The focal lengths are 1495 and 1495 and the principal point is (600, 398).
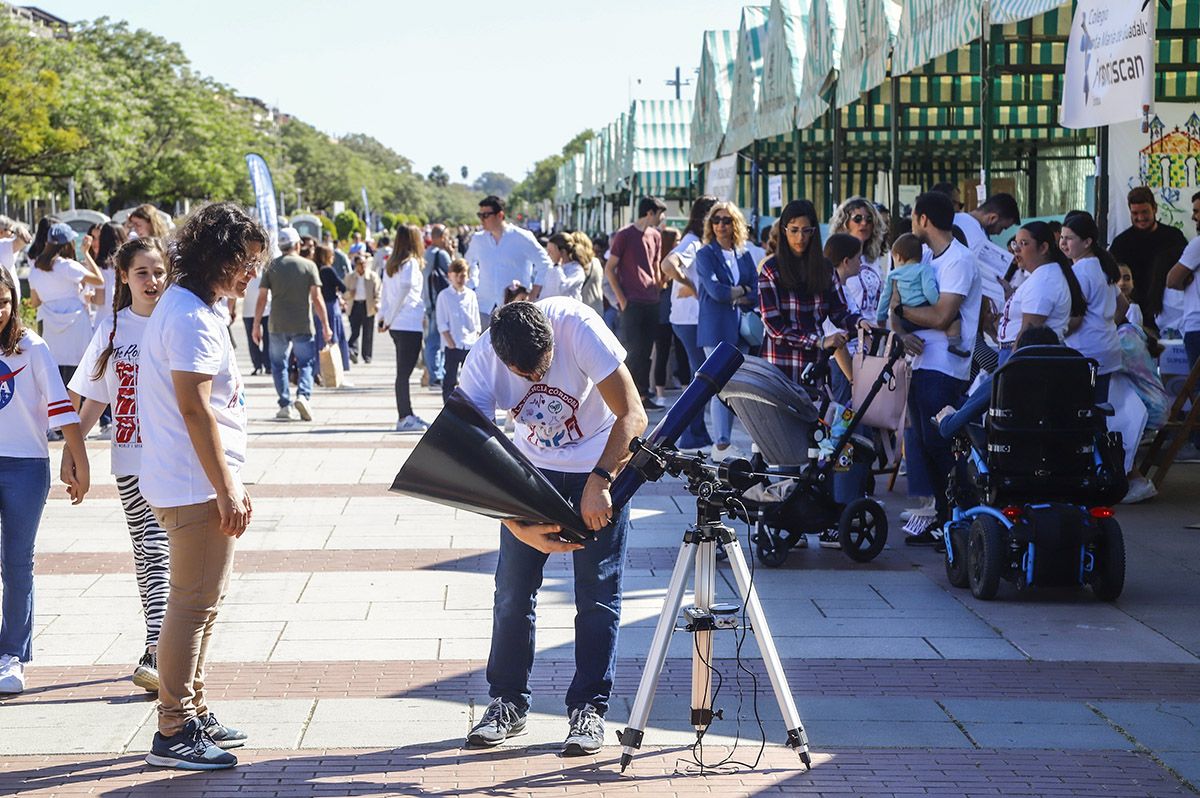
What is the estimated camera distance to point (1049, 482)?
703 centimetres

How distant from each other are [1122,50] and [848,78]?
18.3ft

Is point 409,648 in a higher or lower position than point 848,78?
lower

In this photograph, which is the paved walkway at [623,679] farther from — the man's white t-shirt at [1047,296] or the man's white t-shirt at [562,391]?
the man's white t-shirt at [1047,296]

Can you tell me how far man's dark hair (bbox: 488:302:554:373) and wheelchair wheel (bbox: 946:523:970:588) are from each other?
346 cm

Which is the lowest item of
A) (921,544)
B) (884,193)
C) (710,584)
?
(921,544)

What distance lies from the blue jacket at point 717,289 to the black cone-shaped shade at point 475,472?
6.00m

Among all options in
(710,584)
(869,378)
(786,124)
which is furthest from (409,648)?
(786,124)

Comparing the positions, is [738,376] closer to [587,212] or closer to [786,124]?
[786,124]

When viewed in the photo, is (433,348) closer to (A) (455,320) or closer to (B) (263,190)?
(A) (455,320)

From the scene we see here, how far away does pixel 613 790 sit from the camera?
4586 millimetres

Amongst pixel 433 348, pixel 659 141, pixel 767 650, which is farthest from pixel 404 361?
pixel 659 141

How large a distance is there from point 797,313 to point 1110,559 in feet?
7.97

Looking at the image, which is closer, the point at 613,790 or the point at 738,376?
the point at 613,790

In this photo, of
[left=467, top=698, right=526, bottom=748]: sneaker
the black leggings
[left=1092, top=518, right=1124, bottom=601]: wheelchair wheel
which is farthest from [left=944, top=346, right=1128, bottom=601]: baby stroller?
the black leggings
